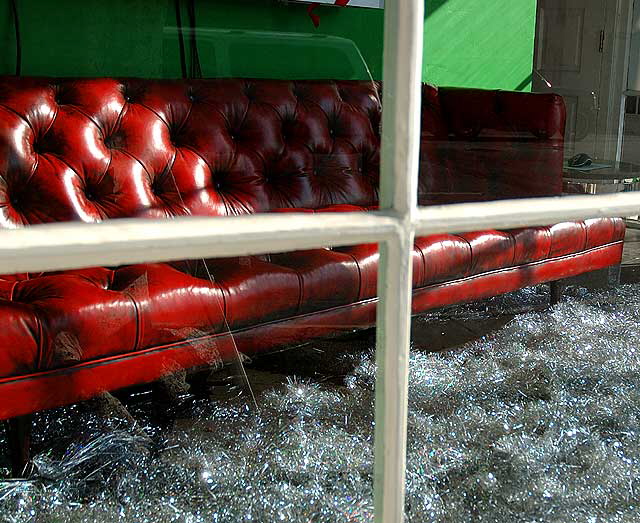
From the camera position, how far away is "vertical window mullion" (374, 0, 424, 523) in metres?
0.34

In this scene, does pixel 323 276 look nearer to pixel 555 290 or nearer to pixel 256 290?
pixel 256 290

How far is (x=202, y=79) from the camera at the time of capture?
21.2 inches

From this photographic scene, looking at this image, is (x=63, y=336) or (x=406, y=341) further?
(x=63, y=336)

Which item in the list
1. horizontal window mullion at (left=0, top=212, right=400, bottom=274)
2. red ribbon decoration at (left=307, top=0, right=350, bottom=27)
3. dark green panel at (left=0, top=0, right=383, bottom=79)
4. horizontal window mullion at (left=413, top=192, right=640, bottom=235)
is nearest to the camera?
horizontal window mullion at (left=0, top=212, right=400, bottom=274)

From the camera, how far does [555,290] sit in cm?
63

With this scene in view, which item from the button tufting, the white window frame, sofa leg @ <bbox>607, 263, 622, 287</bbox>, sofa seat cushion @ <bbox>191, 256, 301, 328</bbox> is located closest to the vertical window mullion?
the white window frame

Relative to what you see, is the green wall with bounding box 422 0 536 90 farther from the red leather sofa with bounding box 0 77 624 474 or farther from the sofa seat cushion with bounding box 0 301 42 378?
the sofa seat cushion with bounding box 0 301 42 378

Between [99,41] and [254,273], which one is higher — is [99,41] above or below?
above

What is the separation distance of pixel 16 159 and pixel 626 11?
566mm

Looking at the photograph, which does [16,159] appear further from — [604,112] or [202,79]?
[604,112]

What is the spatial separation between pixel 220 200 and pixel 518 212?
202 mm

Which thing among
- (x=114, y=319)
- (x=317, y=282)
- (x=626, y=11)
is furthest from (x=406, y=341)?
(x=626, y=11)

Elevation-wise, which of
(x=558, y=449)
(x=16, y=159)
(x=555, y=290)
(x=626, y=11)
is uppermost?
(x=626, y=11)

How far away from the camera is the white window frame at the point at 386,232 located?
272 millimetres
